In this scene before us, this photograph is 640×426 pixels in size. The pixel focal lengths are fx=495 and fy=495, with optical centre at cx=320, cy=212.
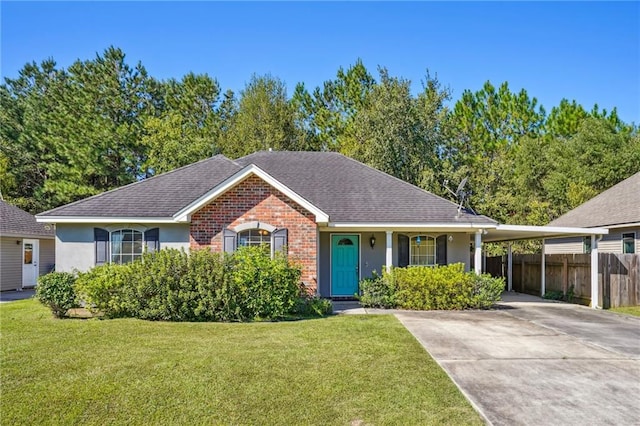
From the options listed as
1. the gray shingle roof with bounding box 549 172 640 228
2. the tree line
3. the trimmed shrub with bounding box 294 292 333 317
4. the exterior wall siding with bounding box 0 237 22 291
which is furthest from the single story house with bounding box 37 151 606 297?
the tree line

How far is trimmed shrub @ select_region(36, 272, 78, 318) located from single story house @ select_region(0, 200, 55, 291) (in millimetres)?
8685

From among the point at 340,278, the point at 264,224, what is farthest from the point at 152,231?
the point at 340,278

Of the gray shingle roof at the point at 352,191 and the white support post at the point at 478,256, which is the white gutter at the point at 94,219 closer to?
the gray shingle roof at the point at 352,191

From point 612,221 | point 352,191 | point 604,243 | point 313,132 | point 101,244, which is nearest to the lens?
point 101,244

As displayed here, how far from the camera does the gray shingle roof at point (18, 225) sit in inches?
751

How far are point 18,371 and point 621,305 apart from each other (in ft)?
52.5

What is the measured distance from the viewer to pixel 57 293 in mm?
11508

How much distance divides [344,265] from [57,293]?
8528mm

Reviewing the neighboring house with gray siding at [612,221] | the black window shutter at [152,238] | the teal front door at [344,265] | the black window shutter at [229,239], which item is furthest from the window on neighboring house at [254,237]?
the neighboring house with gray siding at [612,221]

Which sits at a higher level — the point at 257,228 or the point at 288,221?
the point at 288,221

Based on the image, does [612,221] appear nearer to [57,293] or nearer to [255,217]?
[255,217]

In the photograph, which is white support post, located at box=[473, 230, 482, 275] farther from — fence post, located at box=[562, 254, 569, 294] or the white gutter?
the white gutter

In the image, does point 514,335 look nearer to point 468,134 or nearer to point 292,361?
point 292,361

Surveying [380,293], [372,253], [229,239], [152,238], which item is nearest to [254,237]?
[229,239]
